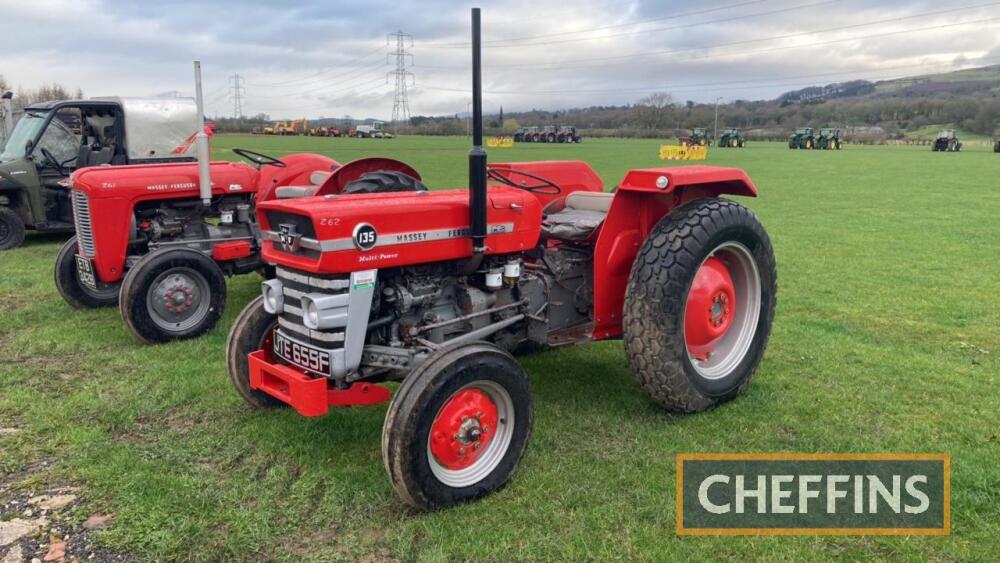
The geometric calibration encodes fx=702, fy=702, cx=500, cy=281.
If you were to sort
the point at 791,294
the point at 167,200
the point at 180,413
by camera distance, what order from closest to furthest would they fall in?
the point at 180,413 → the point at 167,200 → the point at 791,294

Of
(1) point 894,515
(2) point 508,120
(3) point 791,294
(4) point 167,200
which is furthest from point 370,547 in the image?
(2) point 508,120

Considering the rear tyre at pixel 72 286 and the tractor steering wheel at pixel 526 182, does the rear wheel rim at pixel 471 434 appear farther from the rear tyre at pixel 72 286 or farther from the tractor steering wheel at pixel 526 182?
the rear tyre at pixel 72 286

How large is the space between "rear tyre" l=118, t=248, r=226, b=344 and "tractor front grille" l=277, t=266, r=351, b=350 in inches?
97.9

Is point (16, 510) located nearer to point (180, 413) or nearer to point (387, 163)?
point (180, 413)

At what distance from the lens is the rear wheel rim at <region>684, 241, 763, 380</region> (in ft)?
12.9

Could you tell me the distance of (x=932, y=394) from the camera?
165 inches

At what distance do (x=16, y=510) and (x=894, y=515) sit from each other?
3.76 meters

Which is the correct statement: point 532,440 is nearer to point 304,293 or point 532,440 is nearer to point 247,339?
point 304,293

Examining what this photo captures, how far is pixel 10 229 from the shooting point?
9672mm

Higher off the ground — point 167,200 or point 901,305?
point 167,200

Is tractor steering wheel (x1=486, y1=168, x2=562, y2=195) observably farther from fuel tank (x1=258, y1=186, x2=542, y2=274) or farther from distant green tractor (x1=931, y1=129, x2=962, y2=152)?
distant green tractor (x1=931, y1=129, x2=962, y2=152)

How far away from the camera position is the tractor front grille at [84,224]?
573 centimetres

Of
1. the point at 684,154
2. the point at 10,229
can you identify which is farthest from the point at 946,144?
the point at 10,229

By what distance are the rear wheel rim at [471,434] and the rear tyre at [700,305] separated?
0.88 m
